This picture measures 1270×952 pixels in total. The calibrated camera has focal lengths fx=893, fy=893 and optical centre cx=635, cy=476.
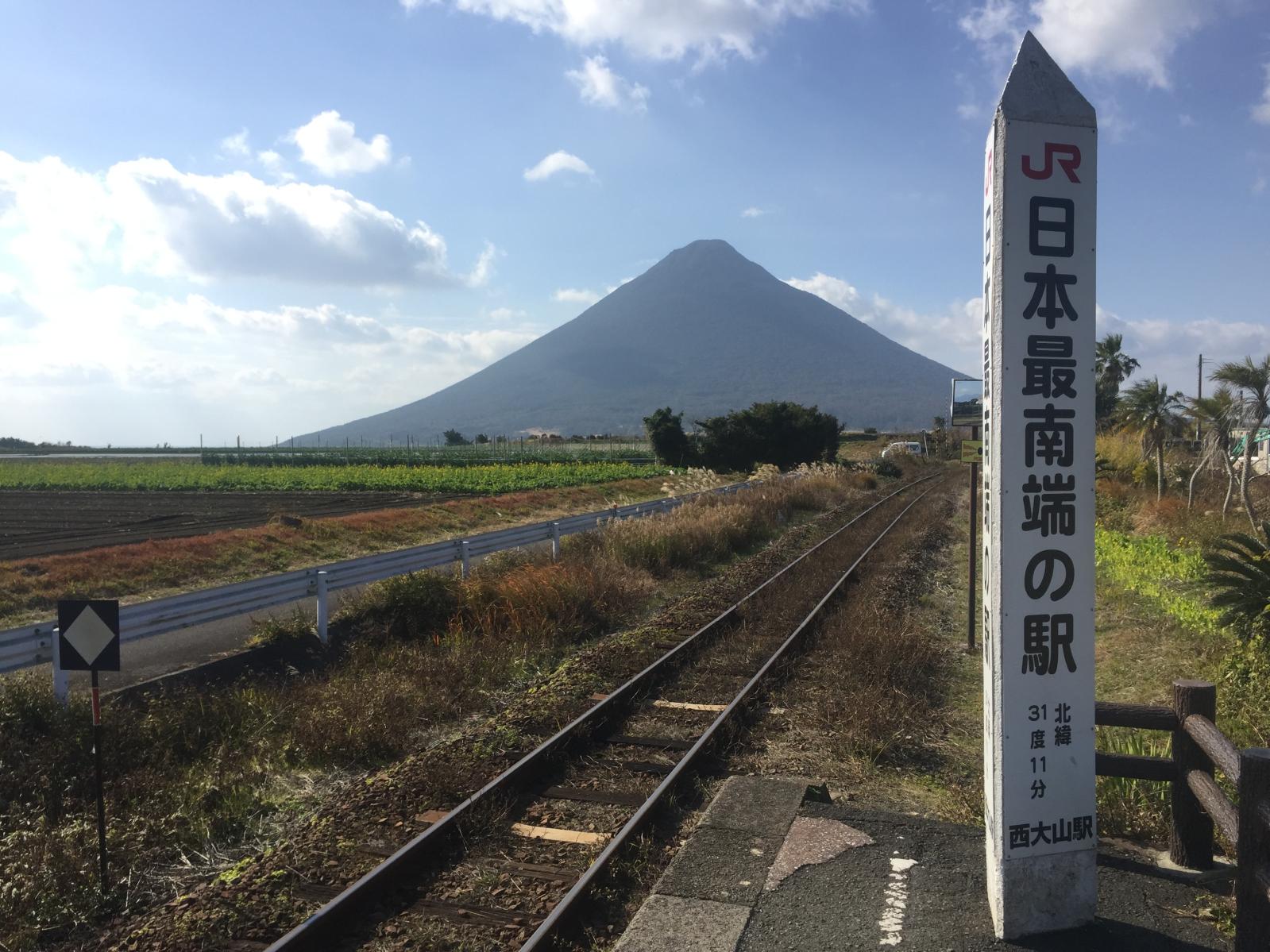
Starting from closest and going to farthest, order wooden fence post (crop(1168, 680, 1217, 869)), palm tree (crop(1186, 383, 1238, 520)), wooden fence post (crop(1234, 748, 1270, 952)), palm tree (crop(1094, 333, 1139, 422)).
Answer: wooden fence post (crop(1234, 748, 1270, 952))
wooden fence post (crop(1168, 680, 1217, 869))
palm tree (crop(1186, 383, 1238, 520))
palm tree (crop(1094, 333, 1139, 422))

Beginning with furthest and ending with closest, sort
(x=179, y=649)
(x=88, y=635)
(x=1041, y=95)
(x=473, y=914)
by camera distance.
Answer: (x=179, y=649)
(x=88, y=635)
(x=473, y=914)
(x=1041, y=95)

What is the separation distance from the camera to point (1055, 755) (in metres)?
3.76

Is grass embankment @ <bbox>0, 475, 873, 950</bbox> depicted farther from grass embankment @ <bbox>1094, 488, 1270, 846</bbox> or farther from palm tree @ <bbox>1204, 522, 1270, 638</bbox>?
palm tree @ <bbox>1204, 522, 1270, 638</bbox>

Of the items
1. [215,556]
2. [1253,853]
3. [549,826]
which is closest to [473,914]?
[549,826]

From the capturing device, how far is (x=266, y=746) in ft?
22.4

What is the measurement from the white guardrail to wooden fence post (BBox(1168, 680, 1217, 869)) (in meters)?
7.61

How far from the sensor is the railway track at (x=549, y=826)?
430 centimetres

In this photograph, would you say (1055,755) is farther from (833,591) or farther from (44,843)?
(833,591)

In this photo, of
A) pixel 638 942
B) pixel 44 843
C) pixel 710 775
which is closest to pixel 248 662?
pixel 44 843

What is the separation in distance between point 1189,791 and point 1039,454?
201 cm

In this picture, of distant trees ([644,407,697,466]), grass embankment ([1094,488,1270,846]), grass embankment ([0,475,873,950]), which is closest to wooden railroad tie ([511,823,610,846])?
grass embankment ([0,475,873,950])

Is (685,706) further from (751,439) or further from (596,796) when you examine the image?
(751,439)

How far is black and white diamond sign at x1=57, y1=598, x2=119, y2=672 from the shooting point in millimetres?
5434

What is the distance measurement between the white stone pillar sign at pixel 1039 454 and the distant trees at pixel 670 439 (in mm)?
48763
